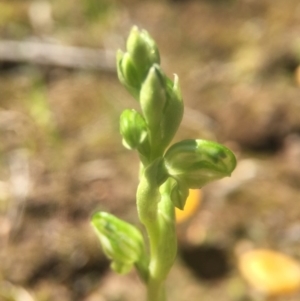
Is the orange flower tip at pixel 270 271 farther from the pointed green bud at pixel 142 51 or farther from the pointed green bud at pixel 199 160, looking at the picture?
the pointed green bud at pixel 142 51

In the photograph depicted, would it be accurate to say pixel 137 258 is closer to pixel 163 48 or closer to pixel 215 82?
pixel 215 82

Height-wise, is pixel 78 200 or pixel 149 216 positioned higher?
pixel 149 216

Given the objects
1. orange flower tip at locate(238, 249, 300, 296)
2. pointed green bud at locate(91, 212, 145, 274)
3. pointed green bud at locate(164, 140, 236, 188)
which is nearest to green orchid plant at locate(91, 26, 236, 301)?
pointed green bud at locate(164, 140, 236, 188)

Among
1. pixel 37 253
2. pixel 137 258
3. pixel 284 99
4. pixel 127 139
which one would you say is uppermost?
pixel 127 139

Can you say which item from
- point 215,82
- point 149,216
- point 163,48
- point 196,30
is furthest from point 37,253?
point 196,30

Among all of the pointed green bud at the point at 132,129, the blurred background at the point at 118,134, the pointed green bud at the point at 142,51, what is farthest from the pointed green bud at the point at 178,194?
the blurred background at the point at 118,134

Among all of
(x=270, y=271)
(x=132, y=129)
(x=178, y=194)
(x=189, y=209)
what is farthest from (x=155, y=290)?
(x=189, y=209)
